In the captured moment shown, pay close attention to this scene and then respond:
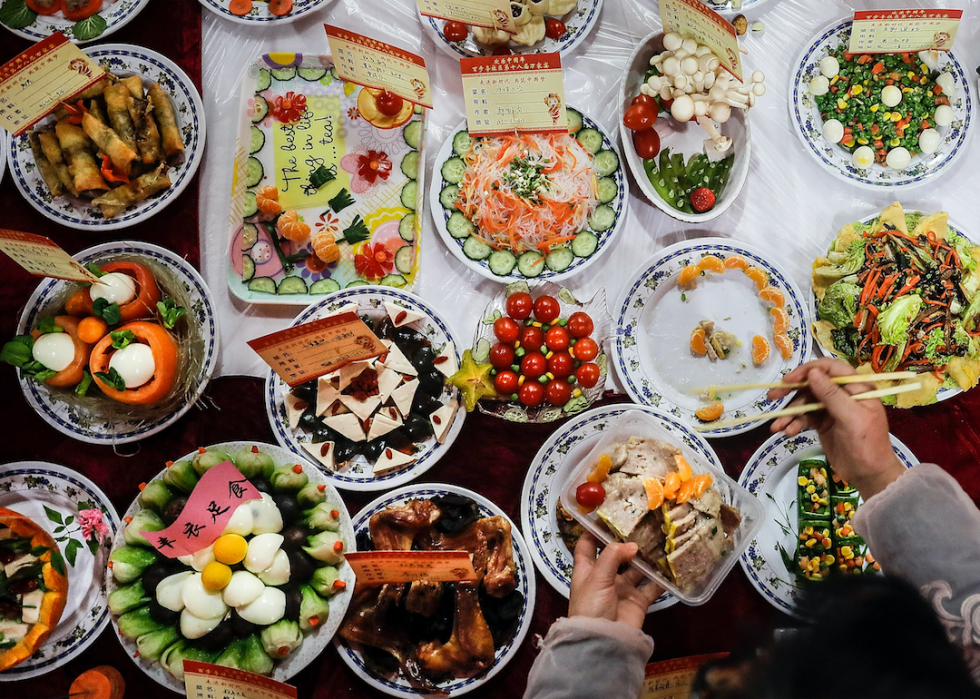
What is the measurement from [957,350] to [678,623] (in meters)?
1.48

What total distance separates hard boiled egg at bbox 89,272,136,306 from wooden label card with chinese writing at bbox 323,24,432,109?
1.11m

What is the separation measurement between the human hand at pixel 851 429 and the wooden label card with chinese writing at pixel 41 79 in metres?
2.79

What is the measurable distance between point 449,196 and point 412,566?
141 cm

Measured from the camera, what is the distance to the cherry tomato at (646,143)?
8.95ft

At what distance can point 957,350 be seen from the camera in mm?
2627

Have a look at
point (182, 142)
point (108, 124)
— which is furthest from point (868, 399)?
point (108, 124)

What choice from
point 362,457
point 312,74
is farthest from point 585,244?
point 312,74

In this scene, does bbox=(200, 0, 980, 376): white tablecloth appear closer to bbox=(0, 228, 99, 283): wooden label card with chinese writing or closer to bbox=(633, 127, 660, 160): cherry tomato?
bbox=(633, 127, 660, 160): cherry tomato

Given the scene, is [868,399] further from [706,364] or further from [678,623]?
[678,623]

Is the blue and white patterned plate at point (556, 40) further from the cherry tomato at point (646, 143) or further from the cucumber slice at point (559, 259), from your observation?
the cucumber slice at point (559, 259)

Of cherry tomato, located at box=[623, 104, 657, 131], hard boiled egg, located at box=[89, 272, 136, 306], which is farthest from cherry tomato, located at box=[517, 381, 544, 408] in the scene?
hard boiled egg, located at box=[89, 272, 136, 306]

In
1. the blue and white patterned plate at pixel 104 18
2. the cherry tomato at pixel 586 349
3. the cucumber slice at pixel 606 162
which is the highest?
Answer: the blue and white patterned plate at pixel 104 18

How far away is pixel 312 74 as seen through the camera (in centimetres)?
290

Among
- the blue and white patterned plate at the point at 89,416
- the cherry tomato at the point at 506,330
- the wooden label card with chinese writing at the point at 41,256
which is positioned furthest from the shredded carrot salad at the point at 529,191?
the wooden label card with chinese writing at the point at 41,256
